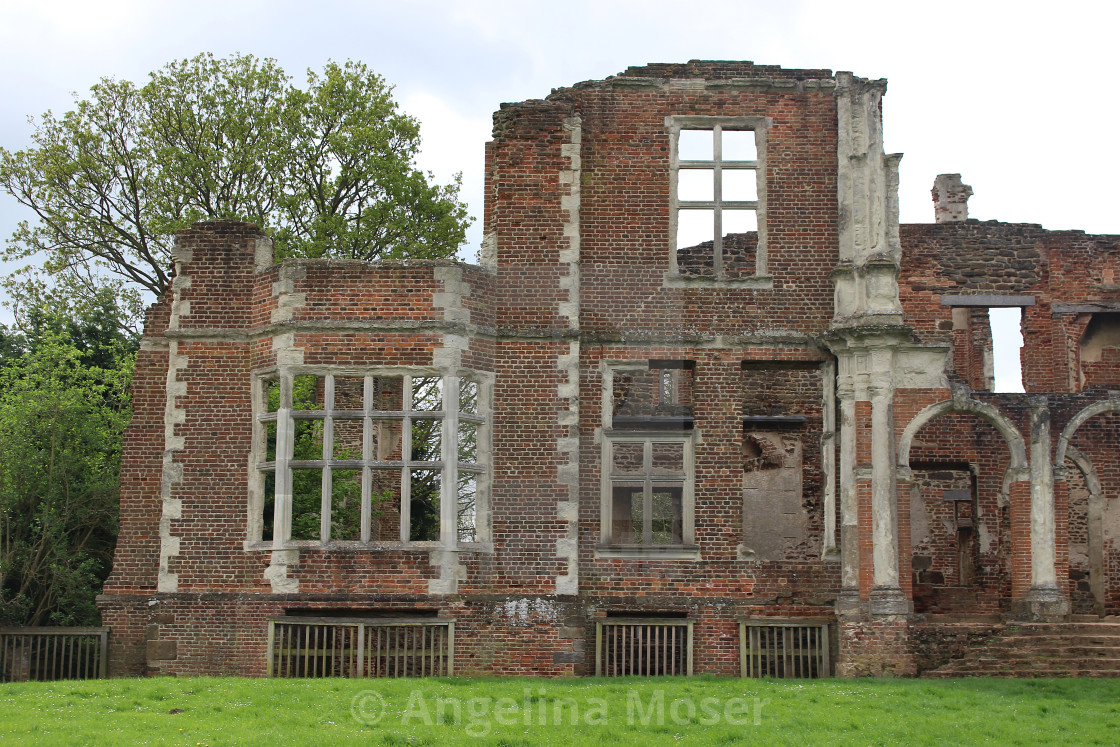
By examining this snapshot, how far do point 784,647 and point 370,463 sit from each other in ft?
19.9

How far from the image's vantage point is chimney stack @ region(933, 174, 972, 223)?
96.8 feet

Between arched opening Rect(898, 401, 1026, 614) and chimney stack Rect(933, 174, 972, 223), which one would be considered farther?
chimney stack Rect(933, 174, 972, 223)

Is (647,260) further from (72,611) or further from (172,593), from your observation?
(72,611)

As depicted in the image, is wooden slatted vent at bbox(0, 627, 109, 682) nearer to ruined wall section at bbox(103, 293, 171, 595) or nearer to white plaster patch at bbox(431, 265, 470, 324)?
ruined wall section at bbox(103, 293, 171, 595)

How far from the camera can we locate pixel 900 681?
661 inches

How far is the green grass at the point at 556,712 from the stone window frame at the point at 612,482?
2.48 metres

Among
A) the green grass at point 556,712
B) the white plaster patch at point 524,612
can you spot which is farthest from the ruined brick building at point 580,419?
the green grass at point 556,712

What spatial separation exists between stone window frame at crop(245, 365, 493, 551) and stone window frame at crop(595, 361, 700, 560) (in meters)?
1.60

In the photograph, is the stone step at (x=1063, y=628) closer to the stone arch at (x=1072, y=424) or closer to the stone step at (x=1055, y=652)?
the stone step at (x=1055, y=652)

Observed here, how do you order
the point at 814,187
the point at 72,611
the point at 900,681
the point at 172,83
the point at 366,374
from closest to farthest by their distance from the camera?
the point at 900,681, the point at 366,374, the point at 814,187, the point at 72,611, the point at 172,83

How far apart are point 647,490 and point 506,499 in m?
2.18

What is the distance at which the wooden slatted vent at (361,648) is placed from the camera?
17703 millimetres

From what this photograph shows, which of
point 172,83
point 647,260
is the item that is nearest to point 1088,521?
point 647,260

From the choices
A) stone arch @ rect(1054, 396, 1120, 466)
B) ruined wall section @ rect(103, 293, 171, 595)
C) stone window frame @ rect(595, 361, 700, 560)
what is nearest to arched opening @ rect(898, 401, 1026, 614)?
stone arch @ rect(1054, 396, 1120, 466)
